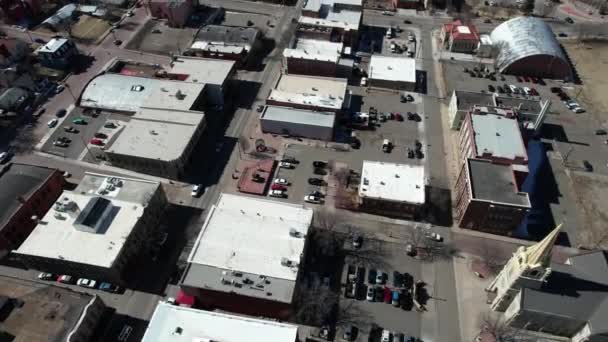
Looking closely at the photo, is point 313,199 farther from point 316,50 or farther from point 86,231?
point 316,50

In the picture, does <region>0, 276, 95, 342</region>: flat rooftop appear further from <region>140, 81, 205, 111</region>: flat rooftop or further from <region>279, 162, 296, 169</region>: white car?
<region>140, 81, 205, 111</region>: flat rooftop

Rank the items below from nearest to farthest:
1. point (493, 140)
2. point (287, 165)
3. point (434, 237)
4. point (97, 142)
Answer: point (434, 237), point (493, 140), point (287, 165), point (97, 142)

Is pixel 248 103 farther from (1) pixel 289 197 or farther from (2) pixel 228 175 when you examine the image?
(1) pixel 289 197

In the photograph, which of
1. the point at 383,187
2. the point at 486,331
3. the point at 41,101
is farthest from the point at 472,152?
the point at 41,101

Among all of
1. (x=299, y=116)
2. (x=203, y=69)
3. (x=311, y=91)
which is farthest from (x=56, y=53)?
(x=311, y=91)

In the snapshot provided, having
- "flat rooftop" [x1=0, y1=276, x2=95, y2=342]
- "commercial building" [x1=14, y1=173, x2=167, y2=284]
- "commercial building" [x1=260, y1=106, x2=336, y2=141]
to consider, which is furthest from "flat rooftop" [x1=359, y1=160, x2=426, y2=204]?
"flat rooftop" [x1=0, y1=276, x2=95, y2=342]

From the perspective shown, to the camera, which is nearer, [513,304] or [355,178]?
[513,304]

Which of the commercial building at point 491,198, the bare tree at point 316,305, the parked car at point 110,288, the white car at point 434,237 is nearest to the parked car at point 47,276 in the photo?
the parked car at point 110,288
